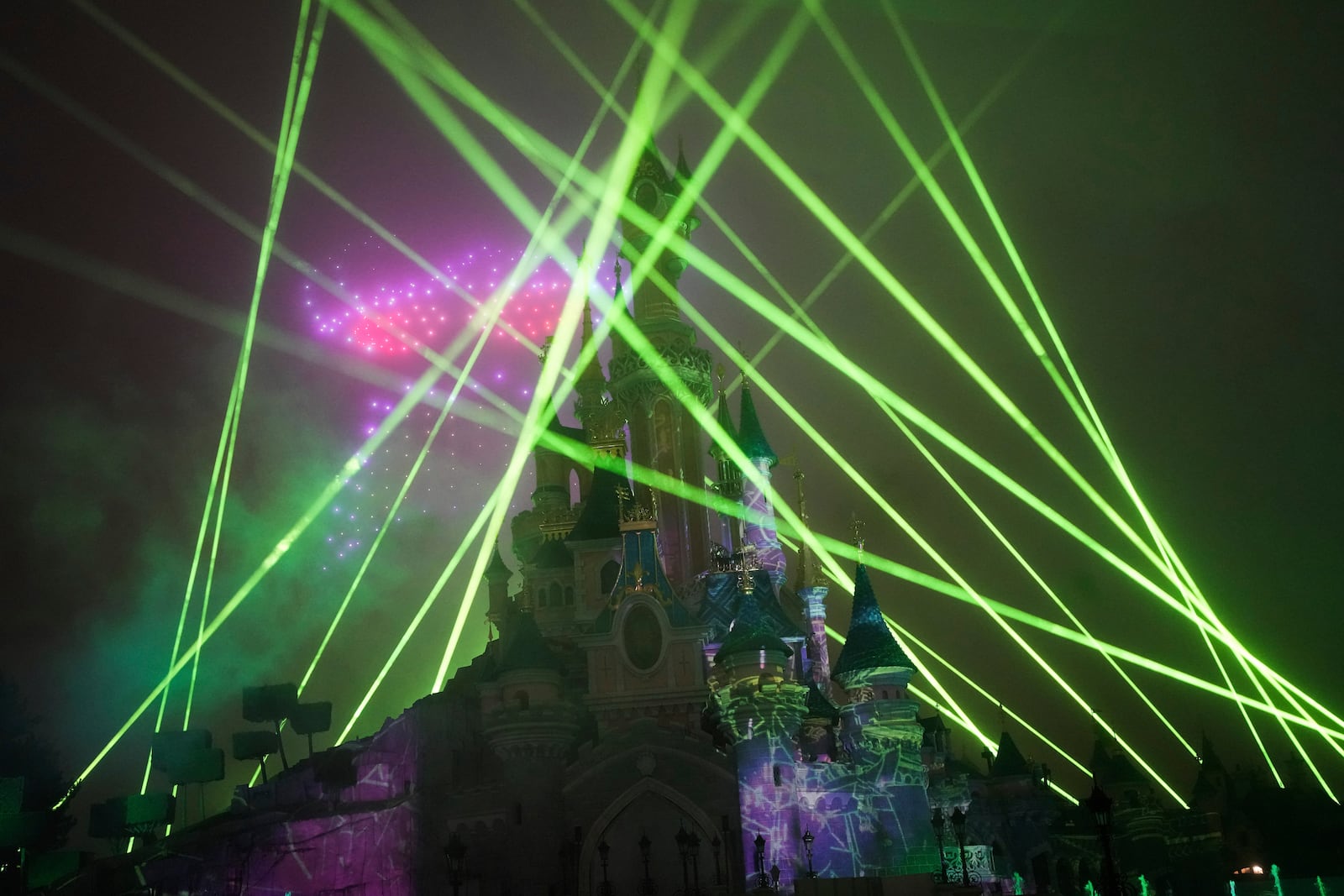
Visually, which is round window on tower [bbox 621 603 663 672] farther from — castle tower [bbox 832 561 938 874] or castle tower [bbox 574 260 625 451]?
castle tower [bbox 574 260 625 451]

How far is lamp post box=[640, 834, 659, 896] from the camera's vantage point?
31953mm

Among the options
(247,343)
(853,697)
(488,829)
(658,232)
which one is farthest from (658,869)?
(658,232)

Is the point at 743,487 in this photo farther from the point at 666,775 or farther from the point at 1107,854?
the point at 1107,854


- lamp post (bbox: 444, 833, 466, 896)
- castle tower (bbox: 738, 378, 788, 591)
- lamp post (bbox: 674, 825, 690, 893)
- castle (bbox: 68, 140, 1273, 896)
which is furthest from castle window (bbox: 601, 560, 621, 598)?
lamp post (bbox: 444, 833, 466, 896)

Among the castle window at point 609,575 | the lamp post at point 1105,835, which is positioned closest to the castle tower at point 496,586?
the castle window at point 609,575

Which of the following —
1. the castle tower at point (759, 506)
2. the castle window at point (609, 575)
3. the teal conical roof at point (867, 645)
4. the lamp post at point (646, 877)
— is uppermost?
the castle tower at point (759, 506)

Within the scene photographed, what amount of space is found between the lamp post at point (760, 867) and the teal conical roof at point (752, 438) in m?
20.0

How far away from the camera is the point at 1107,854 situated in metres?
19.5

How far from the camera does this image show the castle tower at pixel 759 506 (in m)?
46.4

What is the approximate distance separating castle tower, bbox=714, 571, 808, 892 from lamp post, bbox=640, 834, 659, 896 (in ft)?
9.18

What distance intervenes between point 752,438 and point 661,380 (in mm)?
5072

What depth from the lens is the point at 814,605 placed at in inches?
1843

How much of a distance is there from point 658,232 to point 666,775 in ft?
91.5

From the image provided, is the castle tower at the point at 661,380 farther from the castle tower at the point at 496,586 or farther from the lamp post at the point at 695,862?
the lamp post at the point at 695,862
